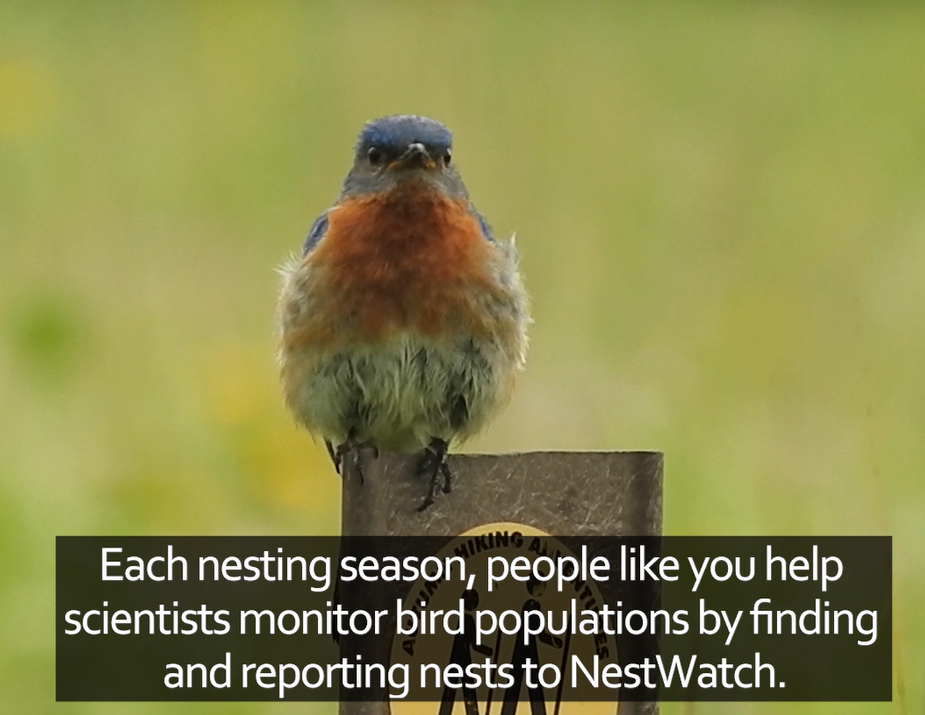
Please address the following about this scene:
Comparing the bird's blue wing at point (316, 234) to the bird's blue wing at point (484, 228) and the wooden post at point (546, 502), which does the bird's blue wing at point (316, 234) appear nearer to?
the bird's blue wing at point (484, 228)

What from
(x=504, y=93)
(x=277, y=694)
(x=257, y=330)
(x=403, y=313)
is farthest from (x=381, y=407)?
(x=504, y=93)

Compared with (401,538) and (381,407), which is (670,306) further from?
(401,538)

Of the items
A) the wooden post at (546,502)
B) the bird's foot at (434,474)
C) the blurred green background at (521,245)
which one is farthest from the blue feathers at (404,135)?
the wooden post at (546,502)

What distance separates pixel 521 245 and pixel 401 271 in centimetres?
208

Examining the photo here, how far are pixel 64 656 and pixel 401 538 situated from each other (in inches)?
64.2

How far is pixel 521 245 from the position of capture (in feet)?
22.5

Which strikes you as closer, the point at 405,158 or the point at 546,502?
the point at 546,502

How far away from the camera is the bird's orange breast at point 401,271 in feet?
15.8

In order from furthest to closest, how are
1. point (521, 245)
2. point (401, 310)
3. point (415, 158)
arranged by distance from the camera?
point (521, 245), point (415, 158), point (401, 310)

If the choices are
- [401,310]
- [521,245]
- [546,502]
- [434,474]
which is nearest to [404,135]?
[401,310]

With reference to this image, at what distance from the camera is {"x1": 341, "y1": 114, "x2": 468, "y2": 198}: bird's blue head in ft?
16.4
